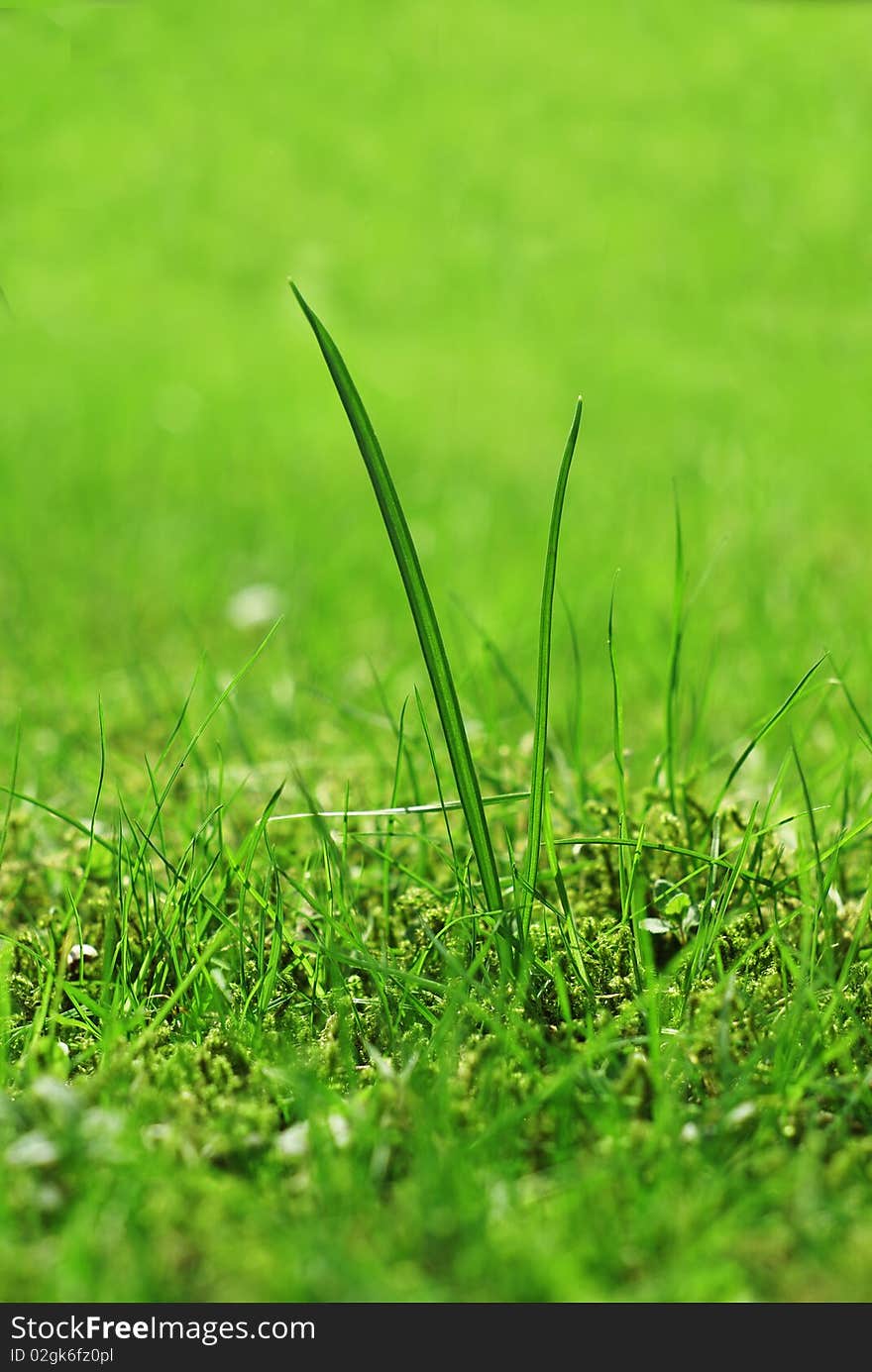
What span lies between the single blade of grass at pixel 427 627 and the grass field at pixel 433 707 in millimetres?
91

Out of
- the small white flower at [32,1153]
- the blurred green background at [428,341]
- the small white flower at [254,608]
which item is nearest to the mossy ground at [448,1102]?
the small white flower at [32,1153]

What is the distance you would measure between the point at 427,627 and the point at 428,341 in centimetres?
595

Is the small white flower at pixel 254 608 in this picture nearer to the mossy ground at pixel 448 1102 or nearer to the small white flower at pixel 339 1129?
the mossy ground at pixel 448 1102

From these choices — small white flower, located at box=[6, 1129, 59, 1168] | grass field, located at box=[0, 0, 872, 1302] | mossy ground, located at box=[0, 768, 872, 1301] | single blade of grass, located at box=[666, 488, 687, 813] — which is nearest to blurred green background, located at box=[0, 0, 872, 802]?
grass field, located at box=[0, 0, 872, 1302]

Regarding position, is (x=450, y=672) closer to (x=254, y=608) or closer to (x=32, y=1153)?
(x=32, y=1153)

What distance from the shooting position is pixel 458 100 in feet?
31.6

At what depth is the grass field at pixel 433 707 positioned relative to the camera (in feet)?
3.31

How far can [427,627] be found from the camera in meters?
1.24

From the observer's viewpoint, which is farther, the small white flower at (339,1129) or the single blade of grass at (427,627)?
the single blade of grass at (427,627)

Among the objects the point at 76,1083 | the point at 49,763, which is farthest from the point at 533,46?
the point at 76,1083

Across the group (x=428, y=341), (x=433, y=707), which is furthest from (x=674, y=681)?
(x=428, y=341)

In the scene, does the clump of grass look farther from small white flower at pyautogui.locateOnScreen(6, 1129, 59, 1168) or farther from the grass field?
small white flower at pyautogui.locateOnScreen(6, 1129, 59, 1168)
